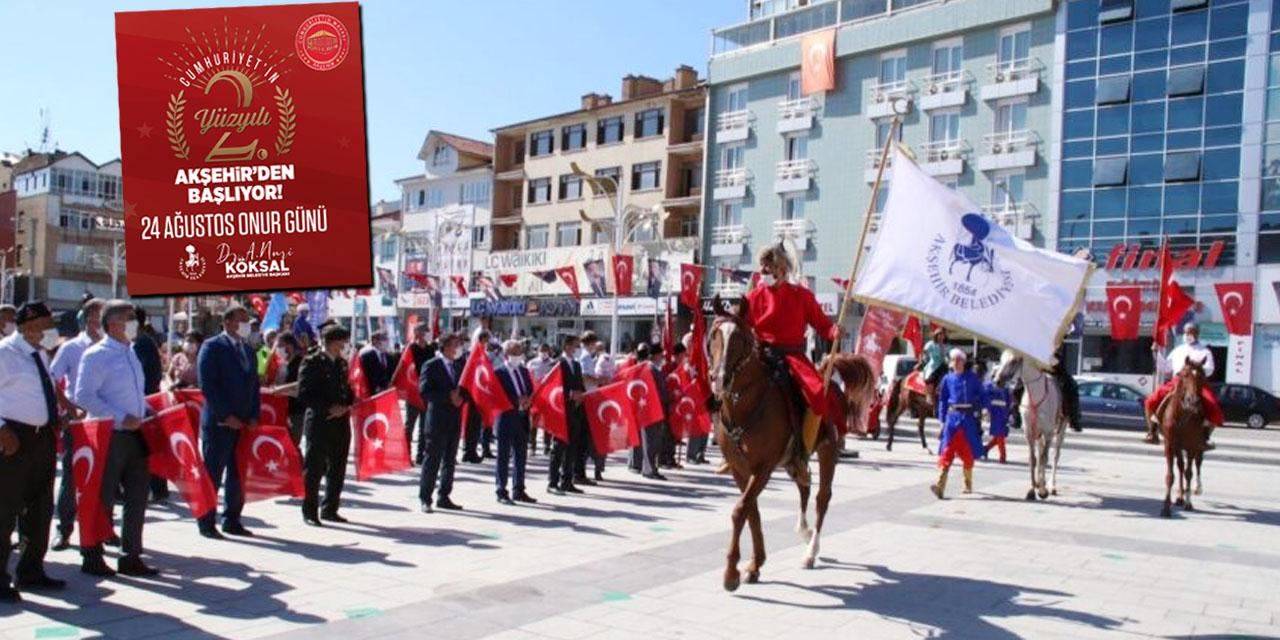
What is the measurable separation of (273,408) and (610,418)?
15.1 feet

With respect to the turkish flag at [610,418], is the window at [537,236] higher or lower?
higher

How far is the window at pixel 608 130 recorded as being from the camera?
59.4 m

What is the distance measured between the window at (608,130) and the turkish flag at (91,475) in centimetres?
5230

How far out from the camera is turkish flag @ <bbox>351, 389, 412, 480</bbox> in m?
11.8

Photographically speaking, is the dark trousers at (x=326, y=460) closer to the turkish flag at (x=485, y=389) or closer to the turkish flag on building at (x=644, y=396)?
the turkish flag at (x=485, y=389)

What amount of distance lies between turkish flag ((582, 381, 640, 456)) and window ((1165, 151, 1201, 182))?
110 feet

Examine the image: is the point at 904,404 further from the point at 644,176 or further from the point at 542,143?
the point at 542,143

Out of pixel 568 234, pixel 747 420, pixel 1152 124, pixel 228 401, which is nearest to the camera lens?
pixel 747 420

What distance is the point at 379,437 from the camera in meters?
11.9

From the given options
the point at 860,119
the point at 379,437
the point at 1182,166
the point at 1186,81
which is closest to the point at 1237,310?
the point at 1182,166

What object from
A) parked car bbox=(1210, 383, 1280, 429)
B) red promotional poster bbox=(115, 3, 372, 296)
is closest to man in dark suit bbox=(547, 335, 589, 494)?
red promotional poster bbox=(115, 3, 372, 296)

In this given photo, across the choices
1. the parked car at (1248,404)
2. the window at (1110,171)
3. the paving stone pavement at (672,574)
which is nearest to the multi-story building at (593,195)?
the window at (1110,171)

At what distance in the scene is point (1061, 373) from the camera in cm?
1544

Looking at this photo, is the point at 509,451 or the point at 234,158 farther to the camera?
the point at 509,451
